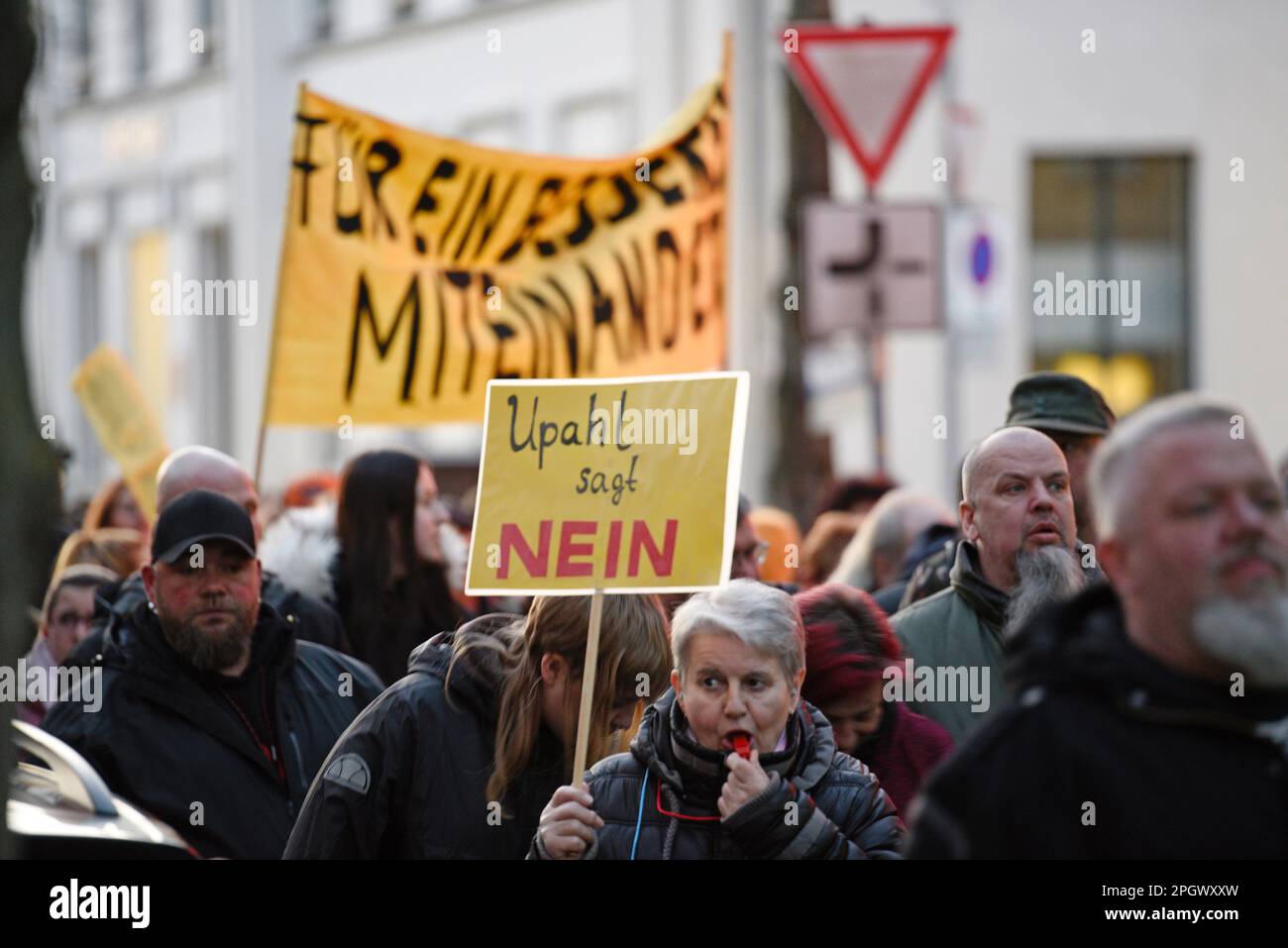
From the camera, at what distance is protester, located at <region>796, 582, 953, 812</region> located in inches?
202

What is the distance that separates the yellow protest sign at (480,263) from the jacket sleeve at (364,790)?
Answer: 363 centimetres

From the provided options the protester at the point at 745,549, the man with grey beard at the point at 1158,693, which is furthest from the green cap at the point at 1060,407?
the man with grey beard at the point at 1158,693

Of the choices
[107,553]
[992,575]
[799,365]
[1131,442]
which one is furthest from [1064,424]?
[799,365]

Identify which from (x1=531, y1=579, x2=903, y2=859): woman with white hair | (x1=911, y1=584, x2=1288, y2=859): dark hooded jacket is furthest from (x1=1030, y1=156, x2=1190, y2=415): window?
(x1=911, y1=584, x2=1288, y2=859): dark hooded jacket

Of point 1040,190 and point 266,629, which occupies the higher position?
point 1040,190

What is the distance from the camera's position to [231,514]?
5.89m

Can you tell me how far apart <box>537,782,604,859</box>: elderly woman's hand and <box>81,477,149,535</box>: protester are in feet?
19.9

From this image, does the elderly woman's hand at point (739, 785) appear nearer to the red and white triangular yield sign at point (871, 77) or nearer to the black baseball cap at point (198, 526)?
the black baseball cap at point (198, 526)

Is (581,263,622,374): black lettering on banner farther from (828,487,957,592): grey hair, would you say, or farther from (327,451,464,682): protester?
(327,451,464,682): protester

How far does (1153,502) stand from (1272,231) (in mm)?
18214

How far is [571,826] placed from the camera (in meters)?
4.43

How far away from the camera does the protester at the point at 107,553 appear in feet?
28.1
